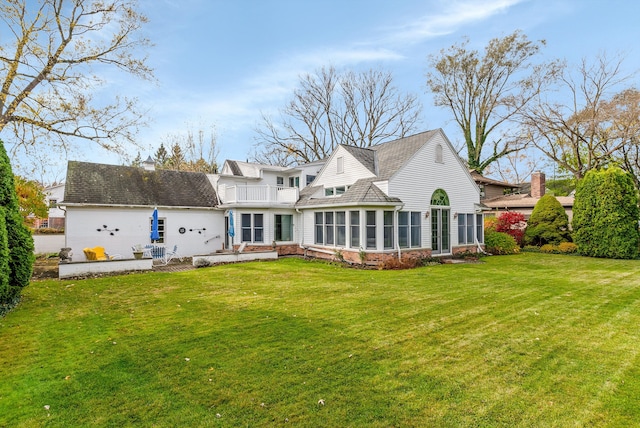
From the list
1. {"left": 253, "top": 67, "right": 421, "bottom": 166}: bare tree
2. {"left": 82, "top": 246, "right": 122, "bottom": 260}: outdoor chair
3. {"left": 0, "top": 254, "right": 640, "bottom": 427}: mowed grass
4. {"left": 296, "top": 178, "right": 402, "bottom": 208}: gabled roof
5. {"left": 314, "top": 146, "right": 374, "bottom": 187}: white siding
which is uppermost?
{"left": 253, "top": 67, "right": 421, "bottom": 166}: bare tree

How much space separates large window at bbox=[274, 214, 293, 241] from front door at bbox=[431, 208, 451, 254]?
7.84 metres

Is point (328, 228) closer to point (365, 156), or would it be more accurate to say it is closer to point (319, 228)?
point (319, 228)

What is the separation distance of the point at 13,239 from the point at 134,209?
9074 mm

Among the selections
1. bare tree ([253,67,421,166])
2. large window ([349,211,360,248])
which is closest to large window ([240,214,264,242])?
large window ([349,211,360,248])

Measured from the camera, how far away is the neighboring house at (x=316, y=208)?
1502 cm

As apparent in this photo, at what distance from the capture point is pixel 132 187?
17906 mm

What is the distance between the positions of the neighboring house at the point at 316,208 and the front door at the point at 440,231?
0.17ft

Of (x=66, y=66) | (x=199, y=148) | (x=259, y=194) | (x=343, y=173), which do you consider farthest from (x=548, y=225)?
(x=199, y=148)

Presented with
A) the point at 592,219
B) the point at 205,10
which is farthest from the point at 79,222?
the point at 592,219

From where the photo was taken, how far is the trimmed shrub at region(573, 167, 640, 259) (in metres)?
16.7

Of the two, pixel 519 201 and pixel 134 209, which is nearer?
pixel 134 209

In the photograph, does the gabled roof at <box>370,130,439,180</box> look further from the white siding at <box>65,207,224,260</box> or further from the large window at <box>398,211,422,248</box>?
the white siding at <box>65,207,224,260</box>

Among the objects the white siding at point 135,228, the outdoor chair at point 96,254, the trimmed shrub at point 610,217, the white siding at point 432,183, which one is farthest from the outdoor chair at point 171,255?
the trimmed shrub at point 610,217

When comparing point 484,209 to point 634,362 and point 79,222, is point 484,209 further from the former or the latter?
point 79,222
